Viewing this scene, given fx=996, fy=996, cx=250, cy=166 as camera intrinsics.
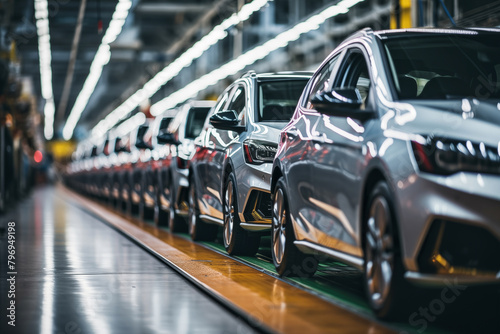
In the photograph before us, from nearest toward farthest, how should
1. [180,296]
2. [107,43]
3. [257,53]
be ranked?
1. [180,296]
2. [257,53]
3. [107,43]

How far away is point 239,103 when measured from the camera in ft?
36.8

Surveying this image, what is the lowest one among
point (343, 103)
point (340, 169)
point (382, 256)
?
point (382, 256)

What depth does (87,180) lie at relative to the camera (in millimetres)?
35062

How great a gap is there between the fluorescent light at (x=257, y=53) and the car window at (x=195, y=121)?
3.21 m

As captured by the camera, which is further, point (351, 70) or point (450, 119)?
point (351, 70)

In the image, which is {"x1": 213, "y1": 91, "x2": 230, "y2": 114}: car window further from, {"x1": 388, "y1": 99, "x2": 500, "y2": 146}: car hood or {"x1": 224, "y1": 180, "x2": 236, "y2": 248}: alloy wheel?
{"x1": 388, "y1": 99, "x2": 500, "y2": 146}: car hood

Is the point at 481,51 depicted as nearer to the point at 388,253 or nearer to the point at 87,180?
the point at 388,253

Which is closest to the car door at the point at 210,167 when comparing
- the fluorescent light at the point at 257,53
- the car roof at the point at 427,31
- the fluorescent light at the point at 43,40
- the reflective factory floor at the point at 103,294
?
the reflective factory floor at the point at 103,294

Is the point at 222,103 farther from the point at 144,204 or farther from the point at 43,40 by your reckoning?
the point at 43,40

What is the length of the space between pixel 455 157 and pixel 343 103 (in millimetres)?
1121

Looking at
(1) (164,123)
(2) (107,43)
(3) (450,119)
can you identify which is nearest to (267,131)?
(3) (450,119)

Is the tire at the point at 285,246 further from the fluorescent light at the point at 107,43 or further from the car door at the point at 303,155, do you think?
the fluorescent light at the point at 107,43

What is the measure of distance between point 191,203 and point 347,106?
681cm

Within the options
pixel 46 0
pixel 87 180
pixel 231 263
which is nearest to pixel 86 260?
pixel 231 263
